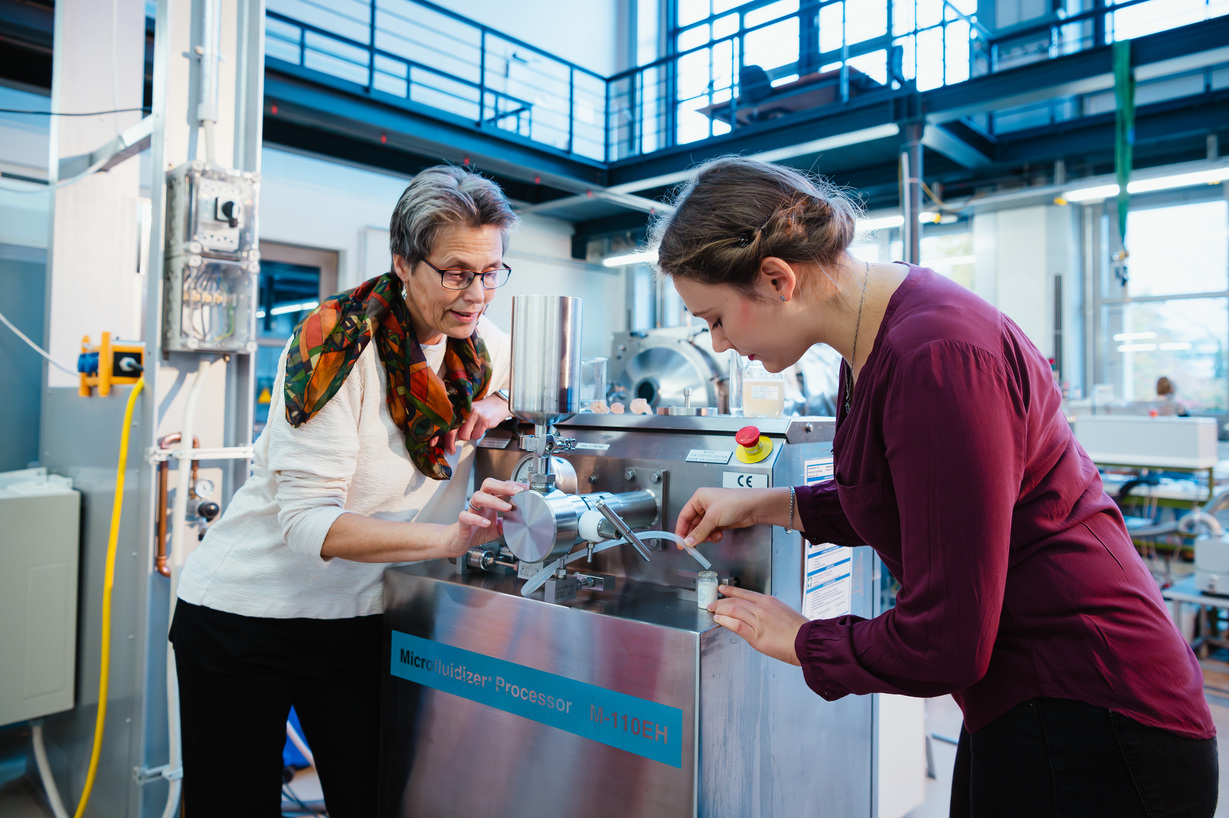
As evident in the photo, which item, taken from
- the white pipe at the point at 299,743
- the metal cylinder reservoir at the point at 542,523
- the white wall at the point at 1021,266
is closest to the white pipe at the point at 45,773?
the white pipe at the point at 299,743

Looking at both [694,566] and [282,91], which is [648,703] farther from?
[282,91]

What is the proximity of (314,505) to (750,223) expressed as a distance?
26.5 inches

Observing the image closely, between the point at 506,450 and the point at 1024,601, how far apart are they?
2.79ft

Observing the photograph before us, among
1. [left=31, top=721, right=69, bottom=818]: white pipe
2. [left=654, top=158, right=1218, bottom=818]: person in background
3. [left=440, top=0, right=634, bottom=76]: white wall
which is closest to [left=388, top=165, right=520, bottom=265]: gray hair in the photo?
[left=654, top=158, right=1218, bottom=818]: person in background

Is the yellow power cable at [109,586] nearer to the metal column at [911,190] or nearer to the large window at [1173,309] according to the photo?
the metal column at [911,190]

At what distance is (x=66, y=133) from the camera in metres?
2.16

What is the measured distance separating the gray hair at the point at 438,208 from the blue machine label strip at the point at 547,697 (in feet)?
1.88

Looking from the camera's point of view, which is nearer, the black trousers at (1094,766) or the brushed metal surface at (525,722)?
the black trousers at (1094,766)

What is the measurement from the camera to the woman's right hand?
3.28ft

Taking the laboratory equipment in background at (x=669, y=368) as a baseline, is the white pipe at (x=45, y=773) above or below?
below

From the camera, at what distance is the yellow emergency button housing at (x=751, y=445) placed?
1.06 m

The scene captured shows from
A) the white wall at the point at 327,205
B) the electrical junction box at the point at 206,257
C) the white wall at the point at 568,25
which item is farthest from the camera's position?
the white wall at the point at 568,25

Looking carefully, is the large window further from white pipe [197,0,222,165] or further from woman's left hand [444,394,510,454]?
white pipe [197,0,222,165]

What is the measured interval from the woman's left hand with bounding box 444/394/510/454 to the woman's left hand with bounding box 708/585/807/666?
1.66ft
